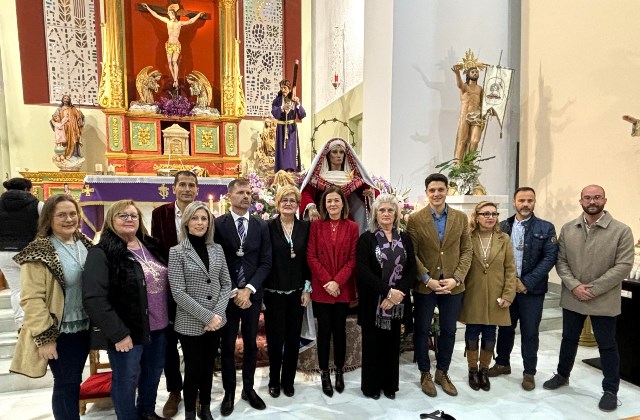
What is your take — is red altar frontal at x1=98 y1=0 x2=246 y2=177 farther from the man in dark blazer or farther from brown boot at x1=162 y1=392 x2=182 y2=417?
brown boot at x1=162 y1=392 x2=182 y2=417

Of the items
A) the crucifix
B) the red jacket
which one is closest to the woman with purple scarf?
the red jacket

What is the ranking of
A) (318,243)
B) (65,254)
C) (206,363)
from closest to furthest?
(65,254) < (206,363) < (318,243)

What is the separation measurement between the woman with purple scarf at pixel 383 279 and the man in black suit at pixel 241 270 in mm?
701

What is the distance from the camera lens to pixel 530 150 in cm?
604

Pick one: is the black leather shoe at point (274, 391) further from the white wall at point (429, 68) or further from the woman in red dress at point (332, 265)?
the white wall at point (429, 68)

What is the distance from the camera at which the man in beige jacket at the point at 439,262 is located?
296 centimetres

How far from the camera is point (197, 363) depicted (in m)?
2.48

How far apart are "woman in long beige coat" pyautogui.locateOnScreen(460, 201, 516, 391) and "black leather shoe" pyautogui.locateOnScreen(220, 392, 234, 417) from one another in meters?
1.86

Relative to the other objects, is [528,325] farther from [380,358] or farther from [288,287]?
[288,287]

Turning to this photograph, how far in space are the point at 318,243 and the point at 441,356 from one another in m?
1.35

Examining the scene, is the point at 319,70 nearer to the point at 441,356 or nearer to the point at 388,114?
the point at 388,114

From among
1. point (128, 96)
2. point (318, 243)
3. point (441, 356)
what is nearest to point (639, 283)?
point (441, 356)

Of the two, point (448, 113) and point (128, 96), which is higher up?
point (128, 96)

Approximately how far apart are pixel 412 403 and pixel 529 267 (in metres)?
1.40
